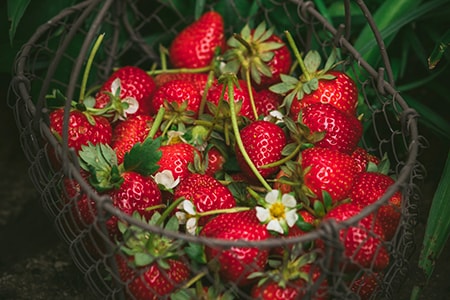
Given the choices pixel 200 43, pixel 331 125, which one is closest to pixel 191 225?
pixel 331 125

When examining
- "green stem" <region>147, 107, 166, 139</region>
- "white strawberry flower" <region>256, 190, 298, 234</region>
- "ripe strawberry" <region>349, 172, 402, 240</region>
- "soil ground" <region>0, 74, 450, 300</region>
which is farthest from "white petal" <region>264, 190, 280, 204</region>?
"soil ground" <region>0, 74, 450, 300</region>

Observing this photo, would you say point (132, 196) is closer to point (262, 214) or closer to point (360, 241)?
point (262, 214)

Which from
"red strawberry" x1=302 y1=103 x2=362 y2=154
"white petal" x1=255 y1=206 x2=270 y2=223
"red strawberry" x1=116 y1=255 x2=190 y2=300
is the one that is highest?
"red strawberry" x1=302 y1=103 x2=362 y2=154

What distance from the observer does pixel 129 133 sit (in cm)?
99

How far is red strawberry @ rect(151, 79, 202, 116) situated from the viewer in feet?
3.37

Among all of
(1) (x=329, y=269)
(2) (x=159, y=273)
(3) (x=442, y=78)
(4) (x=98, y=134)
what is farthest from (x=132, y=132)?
(3) (x=442, y=78)

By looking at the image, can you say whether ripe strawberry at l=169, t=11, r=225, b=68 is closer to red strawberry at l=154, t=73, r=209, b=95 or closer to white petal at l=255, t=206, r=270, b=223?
red strawberry at l=154, t=73, r=209, b=95

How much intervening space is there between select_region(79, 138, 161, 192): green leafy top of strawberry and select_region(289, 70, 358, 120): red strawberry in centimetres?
20

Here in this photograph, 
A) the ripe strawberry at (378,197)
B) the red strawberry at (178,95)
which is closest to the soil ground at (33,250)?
the ripe strawberry at (378,197)

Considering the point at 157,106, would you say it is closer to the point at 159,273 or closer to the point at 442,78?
the point at 159,273

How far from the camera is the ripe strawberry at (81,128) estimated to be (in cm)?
95

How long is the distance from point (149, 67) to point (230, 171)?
40cm

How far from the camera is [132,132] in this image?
0.99 metres

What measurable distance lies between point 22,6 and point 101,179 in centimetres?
37
